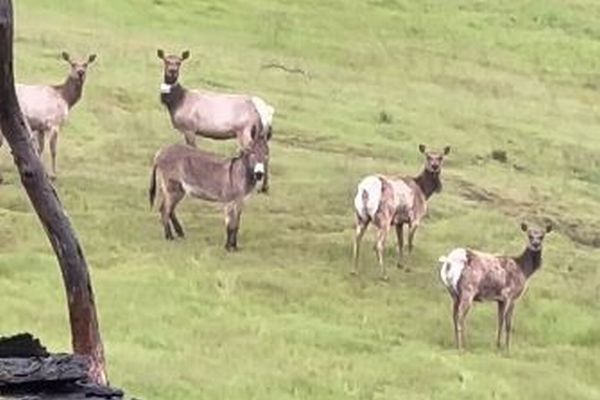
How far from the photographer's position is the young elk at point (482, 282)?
21859 mm

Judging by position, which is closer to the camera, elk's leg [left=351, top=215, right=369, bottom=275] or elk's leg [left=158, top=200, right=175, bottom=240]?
elk's leg [left=351, top=215, right=369, bottom=275]

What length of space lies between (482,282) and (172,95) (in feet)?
24.4

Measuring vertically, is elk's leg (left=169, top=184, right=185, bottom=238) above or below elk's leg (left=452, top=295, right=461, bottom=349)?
above

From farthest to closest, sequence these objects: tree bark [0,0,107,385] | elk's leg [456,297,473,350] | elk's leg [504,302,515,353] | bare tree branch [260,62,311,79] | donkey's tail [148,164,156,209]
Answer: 1. bare tree branch [260,62,311,79]
2. donkey's tail [148,164,156,209]
3. elk's leg [504,302,515,353]
4. elk's leg [456,297,473,350]
5. tree bark [0,0,107,385]

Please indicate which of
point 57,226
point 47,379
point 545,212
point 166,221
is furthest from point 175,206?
point 47,379

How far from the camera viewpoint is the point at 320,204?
27.1 meters

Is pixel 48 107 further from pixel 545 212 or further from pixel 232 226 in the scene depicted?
pixel 545 212

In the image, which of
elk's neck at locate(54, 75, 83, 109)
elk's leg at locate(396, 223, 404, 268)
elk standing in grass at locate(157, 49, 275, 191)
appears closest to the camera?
elk's leg at locate(396, 223, 404, 268)

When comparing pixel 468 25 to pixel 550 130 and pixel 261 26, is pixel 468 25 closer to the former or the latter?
pixel 261 26

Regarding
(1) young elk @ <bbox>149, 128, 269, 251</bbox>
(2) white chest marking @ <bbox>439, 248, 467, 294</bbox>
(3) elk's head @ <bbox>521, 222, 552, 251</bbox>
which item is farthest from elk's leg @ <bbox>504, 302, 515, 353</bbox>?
(1) young elk @ <bbox>149, 128, 269, 251</bbox>

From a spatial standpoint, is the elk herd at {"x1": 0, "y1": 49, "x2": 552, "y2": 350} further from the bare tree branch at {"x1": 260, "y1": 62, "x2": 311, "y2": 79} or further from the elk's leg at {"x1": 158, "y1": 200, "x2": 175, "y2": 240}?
the bare tree branch at {"x1": 260, "y1": 62, "x2": 311, "y2": 79}

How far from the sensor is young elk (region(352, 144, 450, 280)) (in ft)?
78.4

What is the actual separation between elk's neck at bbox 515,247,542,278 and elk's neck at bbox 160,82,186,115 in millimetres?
6976

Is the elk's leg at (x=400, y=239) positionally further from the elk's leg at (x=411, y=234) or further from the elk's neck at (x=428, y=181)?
the elk's neck at (x=428, y=181)
